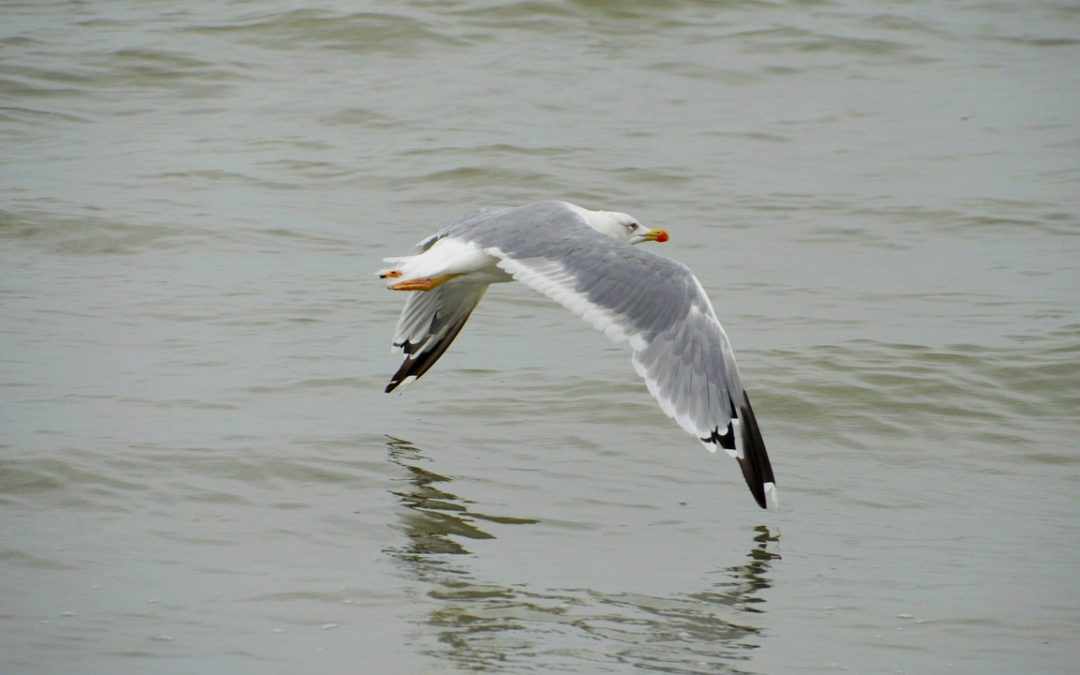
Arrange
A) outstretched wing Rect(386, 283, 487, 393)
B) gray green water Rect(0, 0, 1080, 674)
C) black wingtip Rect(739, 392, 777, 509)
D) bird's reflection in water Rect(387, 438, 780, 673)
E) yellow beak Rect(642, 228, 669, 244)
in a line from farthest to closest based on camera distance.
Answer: yellow beak Rect(642, 228, 669, 244) → outstretched wing Rect(386, 283, 487, 393) → black wingtip Rect(739, 392, 777, 509) → gray green water Rect(0, 0, 1080, 674) → bird's reflection in water Rect(387, 438, 780, 673)

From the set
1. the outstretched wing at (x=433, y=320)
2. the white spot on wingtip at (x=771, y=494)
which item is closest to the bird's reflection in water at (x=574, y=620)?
the white spot on wingtip at (x=771, y=494)

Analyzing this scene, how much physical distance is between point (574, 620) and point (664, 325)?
1302mm

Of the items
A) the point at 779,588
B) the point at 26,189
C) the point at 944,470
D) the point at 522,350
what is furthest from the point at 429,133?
the point at 779,588

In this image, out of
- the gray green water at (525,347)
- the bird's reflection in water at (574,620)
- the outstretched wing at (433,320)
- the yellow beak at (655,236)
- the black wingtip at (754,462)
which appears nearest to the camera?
the bird's reflection in water at (574,620)

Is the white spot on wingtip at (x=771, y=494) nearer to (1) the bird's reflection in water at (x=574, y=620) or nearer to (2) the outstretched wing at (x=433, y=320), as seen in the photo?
(1) the bird's reflection in water at (x=574, y=620)

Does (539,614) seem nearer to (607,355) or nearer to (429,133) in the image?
A: (607,355)

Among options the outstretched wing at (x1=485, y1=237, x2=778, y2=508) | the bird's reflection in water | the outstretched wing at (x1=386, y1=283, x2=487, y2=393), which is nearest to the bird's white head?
the outstretched wing at (x1=386, y1=283, x2=487, y2=393)

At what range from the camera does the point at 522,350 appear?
22.2 ft

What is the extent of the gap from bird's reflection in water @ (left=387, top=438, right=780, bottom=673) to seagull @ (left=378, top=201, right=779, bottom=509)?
1.37ft

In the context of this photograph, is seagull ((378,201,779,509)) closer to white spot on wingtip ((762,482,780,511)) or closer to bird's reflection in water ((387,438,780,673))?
white spot on wingtip ((762,482,780,511))

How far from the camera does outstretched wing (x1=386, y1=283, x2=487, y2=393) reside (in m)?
6.18

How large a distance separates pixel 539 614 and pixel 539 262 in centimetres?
166

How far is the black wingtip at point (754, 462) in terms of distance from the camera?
466 cm

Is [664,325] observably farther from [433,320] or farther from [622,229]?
[433,320]
